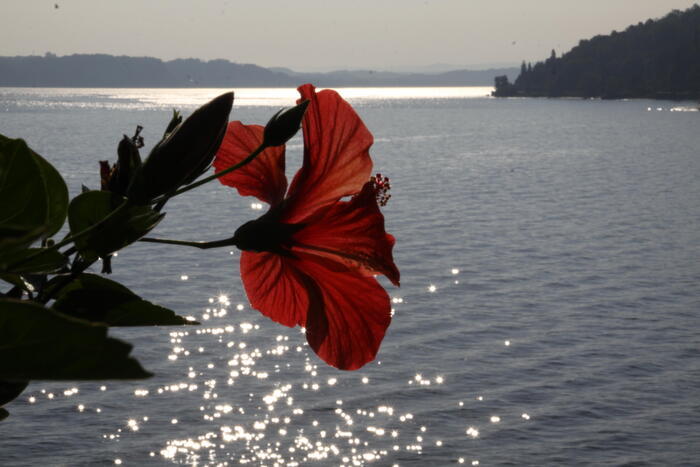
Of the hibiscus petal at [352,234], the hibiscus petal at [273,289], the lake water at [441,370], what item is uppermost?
the hibiscus petal at [352,234]

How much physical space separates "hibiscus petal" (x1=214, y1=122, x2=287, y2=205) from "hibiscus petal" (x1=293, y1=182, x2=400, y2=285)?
2.6 inches

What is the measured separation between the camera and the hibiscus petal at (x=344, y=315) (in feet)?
2.36

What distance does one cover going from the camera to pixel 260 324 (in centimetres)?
2447

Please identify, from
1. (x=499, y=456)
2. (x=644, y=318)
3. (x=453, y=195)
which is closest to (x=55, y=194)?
(x=499, y=456)

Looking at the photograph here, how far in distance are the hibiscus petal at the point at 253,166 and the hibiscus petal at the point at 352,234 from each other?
0.07 m

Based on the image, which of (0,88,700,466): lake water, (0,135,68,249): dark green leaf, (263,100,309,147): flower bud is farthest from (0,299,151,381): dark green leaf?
(0,88,700,466): lake water

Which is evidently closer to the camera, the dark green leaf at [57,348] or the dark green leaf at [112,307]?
the dark green leaf at [57,348]

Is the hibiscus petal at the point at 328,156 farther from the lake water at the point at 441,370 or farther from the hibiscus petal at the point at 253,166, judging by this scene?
the lake water at the point at 441,370

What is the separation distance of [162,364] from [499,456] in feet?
26.0

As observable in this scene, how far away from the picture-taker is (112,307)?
62cm

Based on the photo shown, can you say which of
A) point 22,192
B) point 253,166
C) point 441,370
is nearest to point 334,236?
point 253,166

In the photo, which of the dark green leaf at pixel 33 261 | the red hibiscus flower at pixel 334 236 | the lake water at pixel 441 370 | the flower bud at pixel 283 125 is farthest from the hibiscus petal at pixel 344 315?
the lake water at pixel 441 370

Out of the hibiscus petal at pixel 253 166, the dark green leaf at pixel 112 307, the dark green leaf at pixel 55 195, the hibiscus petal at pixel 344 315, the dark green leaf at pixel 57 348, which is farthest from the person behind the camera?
the hibiscus petal at pixel 253 166

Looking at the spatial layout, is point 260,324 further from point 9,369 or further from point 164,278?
point 9,369
